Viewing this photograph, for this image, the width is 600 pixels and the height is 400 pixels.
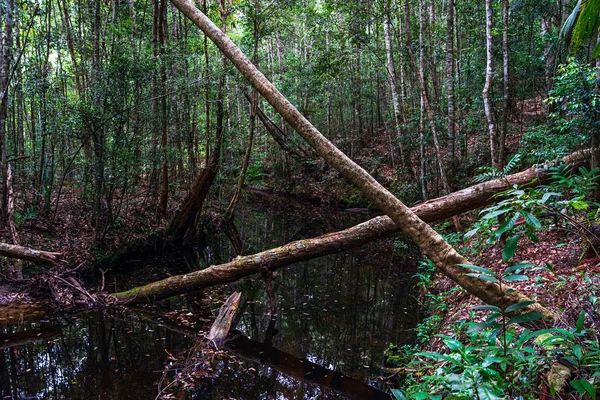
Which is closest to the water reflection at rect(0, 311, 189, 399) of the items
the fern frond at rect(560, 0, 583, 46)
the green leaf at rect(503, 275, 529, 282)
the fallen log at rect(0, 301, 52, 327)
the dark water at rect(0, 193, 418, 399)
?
the dark water at rect(0, 193, 418, 399)

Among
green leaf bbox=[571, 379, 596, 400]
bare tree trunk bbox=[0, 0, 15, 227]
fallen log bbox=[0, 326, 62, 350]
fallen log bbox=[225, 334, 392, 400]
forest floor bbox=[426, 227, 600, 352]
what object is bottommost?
fallen log bbox=[225, 334, 392, 400]

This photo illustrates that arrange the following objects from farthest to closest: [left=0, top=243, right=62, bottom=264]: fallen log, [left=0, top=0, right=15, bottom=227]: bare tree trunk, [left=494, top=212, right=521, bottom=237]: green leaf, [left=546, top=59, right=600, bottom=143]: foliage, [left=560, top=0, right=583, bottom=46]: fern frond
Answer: [left=0, top=0, right=15, bottom=227]: bare tree trunk < [left=0, top=243, right=62, bottom=264]: fallen log < [left=546, top=59, right=600, bottom=143]: foliage < [left=560, top=0, right=583, bottom=46]: fern frond < [left=494, top=212, right=521, bottom=237]: green leaf

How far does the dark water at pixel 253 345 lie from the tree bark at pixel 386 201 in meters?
1.82

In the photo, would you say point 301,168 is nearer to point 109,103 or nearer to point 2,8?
point 109,103

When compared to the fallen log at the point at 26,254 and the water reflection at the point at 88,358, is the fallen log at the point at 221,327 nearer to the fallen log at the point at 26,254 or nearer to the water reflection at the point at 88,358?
the water reflection at the point at 88,358

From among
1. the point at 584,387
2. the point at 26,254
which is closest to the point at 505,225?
the point at 584,387

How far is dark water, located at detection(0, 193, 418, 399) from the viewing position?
178 inches

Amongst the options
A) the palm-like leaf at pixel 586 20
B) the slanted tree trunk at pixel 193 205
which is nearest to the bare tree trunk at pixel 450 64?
the slanted tree trunk at pixel 193 205

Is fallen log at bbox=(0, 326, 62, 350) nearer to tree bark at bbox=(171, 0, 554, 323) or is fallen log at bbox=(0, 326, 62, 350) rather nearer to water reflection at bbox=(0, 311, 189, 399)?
water reflection at bbox=(0, 311, 189, 399)

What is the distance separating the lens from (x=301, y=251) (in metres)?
6.57

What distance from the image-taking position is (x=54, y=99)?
31.0 feet

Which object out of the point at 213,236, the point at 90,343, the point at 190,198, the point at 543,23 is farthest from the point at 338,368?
the point at 543,23

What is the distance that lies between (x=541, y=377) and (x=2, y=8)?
10.5m

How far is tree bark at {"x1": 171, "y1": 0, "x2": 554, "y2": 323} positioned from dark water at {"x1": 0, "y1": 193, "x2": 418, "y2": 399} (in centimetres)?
182
